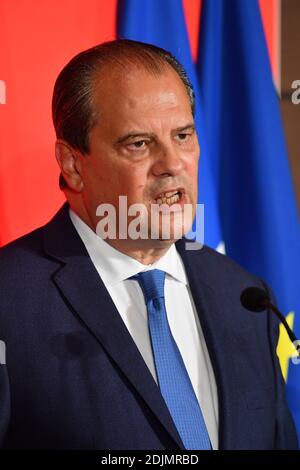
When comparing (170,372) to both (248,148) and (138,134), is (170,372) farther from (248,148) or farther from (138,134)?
(248,148)

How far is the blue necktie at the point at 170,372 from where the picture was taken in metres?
1.42

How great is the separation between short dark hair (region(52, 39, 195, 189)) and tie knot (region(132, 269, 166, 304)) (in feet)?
0.91

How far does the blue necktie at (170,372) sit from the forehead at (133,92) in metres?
0.33

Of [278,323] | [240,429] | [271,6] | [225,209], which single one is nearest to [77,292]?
[240,429]

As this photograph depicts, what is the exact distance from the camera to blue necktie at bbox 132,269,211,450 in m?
1.42

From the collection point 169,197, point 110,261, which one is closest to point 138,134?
point 169,197

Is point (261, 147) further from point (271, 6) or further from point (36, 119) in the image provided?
point (36, 119)

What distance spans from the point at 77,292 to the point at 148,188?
A: 244mm

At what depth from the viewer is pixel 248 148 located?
6.52 feet

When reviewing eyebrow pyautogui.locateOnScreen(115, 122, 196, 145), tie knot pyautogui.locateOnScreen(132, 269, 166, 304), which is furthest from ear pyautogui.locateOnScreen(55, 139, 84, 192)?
tie knot pyautogui.locateOnScreen(132, 269, 166, 304)

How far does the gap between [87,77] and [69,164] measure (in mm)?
188

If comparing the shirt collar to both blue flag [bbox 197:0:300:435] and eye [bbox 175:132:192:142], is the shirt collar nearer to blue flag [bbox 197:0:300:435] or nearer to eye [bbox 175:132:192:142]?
eye [bbox 175:132:192:142]

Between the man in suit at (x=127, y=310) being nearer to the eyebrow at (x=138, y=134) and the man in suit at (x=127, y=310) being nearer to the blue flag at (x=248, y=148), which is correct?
the eyebrow at (x=138, y=134)

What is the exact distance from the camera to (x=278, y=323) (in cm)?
173
